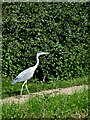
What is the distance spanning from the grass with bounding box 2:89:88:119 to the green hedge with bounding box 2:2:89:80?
2186 mm

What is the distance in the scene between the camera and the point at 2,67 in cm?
651

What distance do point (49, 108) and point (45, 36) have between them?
294 cm

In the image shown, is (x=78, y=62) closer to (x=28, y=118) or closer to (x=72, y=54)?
(x=72, y=54)

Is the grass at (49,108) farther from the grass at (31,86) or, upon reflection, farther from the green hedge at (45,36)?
the green hedge at (45,36)

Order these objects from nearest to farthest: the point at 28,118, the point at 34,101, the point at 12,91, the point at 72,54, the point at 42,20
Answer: the point at 28,118
the point at 34,101
the point at 12,91
the point at 42,20
the point at 72,54

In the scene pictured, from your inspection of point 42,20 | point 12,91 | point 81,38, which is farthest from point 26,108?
point 81,38

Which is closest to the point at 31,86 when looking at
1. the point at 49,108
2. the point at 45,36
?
the point at 45,36

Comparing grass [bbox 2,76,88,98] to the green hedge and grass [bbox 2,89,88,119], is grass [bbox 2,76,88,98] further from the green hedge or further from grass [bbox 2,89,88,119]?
grass [bbox 2,89,88,119]

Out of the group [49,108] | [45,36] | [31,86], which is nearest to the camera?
[49,108]

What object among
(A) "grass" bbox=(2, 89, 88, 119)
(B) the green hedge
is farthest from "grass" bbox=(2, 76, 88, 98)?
(A) "grass" bbox=(2, 89, 88, 119)

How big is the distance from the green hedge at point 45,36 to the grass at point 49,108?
2186mm

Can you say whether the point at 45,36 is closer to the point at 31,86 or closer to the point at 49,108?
the point at 31,86

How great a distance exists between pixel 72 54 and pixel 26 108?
3.21 meters

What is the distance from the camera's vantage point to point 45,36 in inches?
256
